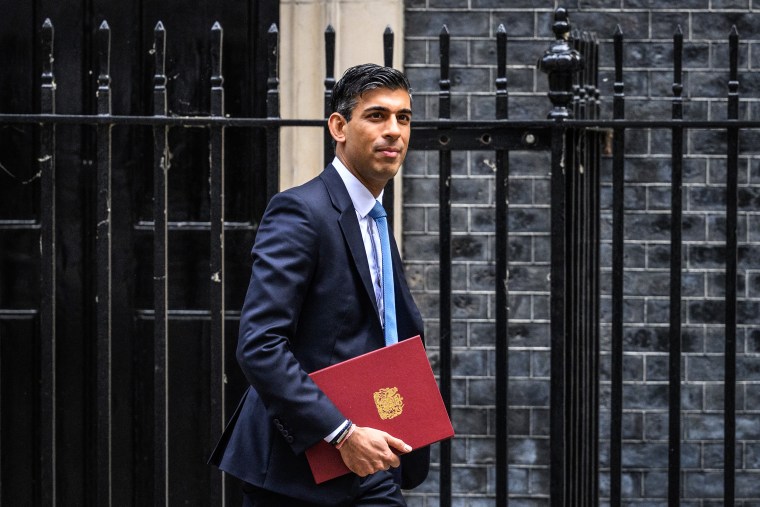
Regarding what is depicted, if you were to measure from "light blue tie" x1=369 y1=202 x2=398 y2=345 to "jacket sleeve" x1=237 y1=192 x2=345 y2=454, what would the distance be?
0.69 feet

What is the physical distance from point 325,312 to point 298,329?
75 millimetres

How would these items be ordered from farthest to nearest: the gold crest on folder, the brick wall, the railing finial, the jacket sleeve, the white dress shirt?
the brick wall → the railing finial → the white dress shirt → the gold crest on folder → the jacket sleeve

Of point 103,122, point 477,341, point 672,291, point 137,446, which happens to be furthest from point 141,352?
point 672,291

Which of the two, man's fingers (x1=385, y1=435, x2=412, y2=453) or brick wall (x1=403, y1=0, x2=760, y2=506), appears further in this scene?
brick wall (x1=403, y1=0, x2=760, y2=506)

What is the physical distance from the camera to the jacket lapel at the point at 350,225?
288cm

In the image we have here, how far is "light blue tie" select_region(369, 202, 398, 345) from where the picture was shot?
2.95m

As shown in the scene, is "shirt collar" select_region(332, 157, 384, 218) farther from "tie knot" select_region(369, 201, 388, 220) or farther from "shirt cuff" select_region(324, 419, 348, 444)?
"shirt cuff" select_region(324, 419, 348, 444)

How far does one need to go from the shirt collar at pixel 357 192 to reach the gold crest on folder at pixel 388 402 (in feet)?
1.42

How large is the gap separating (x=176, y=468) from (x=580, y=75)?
2.37 meters

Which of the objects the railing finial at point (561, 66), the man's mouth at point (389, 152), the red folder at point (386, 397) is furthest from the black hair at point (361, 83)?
the railing finial at point (561, 66)

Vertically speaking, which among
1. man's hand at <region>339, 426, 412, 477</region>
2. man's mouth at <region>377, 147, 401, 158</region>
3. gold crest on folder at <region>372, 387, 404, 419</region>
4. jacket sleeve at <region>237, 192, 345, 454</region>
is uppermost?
man's mouth at <region>377, 147, 401, 158</region>

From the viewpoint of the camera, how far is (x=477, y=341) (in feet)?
17.5

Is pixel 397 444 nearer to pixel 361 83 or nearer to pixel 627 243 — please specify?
pixel 361 83

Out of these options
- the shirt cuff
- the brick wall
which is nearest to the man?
the shirt cuff
